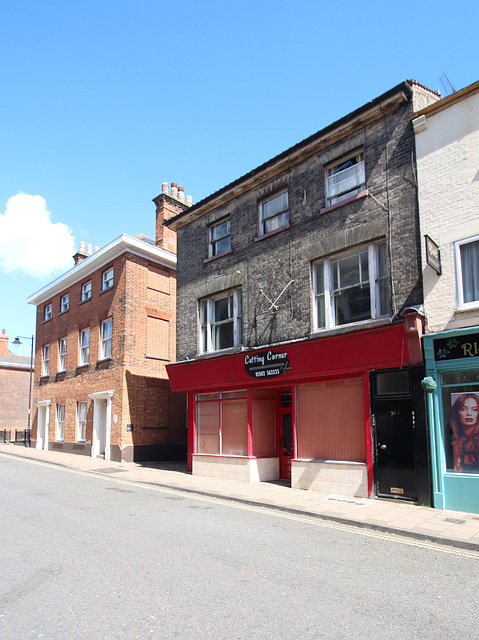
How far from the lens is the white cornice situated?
837 inches

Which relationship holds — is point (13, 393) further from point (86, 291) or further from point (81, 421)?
point (86, 291)

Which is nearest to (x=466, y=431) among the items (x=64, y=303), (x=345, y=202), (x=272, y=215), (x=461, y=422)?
(x=461, y=422)

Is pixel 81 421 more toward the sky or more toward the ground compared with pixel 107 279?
more toward the ground

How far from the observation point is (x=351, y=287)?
11.6 metres

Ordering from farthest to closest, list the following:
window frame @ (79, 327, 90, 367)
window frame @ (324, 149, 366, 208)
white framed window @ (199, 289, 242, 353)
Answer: window frame @ (79, 327, 90, 367) → white framed window @ (199, 289, 242, 353) → window frame @ (324, 149, 366, 208)

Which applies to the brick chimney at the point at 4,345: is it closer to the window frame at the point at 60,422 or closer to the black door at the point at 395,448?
the window frame at the point at 60,422

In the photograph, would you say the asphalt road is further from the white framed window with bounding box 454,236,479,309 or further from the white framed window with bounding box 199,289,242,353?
the white framed window with bounding box 199,289,242,353

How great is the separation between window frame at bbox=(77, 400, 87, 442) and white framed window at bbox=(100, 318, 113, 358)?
2.84 metres

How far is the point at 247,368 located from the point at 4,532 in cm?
764

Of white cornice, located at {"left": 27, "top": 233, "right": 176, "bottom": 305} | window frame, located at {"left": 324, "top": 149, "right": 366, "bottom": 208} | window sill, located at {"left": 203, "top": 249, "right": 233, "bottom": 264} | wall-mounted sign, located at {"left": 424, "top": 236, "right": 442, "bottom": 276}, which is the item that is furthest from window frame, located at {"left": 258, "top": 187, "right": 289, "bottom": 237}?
white cornice, located at {"left": 27, "top": 233, "right": 176, "bottom": 305}

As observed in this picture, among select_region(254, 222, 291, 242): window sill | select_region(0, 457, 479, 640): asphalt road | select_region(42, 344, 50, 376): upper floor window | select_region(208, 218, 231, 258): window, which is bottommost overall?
select_region(0, 457, 479, 640): asphalt road

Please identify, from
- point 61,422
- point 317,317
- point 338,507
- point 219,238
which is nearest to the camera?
point 338,507

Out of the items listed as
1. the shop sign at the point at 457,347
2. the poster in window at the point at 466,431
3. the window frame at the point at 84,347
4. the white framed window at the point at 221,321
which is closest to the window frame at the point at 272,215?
the white framed window at the point at 221,321

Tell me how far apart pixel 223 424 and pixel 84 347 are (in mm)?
11809
